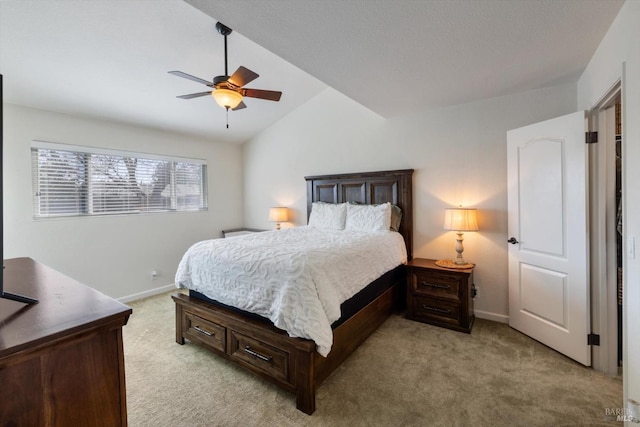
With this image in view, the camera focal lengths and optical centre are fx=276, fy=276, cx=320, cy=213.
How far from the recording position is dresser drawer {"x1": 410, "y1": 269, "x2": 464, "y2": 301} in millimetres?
2846

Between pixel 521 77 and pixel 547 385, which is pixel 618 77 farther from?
pixel 547 385

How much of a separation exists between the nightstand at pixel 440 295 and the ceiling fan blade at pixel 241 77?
97.0 inches

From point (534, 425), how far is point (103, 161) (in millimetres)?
4943

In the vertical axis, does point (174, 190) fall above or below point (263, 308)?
above

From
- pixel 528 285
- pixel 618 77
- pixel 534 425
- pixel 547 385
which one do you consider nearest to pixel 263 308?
pixel 534 425

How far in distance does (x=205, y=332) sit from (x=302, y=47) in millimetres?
2432

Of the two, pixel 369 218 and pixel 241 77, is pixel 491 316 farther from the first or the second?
pixel 241 77

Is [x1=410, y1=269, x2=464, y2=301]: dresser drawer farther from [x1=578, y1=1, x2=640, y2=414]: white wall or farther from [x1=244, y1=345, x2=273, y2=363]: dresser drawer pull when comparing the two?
[x1=244, y1=345, x2=273, y2=363]: dresser drawer pull

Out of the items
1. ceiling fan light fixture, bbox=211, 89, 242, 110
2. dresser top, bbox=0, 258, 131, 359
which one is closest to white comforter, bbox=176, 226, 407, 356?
dresser top, bbox=0, 258, 131, 359

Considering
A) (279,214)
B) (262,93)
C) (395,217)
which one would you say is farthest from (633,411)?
(279,214)

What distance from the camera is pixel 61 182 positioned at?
326 cm

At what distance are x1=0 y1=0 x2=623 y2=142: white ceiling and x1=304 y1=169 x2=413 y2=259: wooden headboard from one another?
0.83m

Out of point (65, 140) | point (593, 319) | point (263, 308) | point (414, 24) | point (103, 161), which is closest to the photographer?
point (414, 24)

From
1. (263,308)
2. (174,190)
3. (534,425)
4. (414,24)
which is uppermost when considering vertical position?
(414,24)
